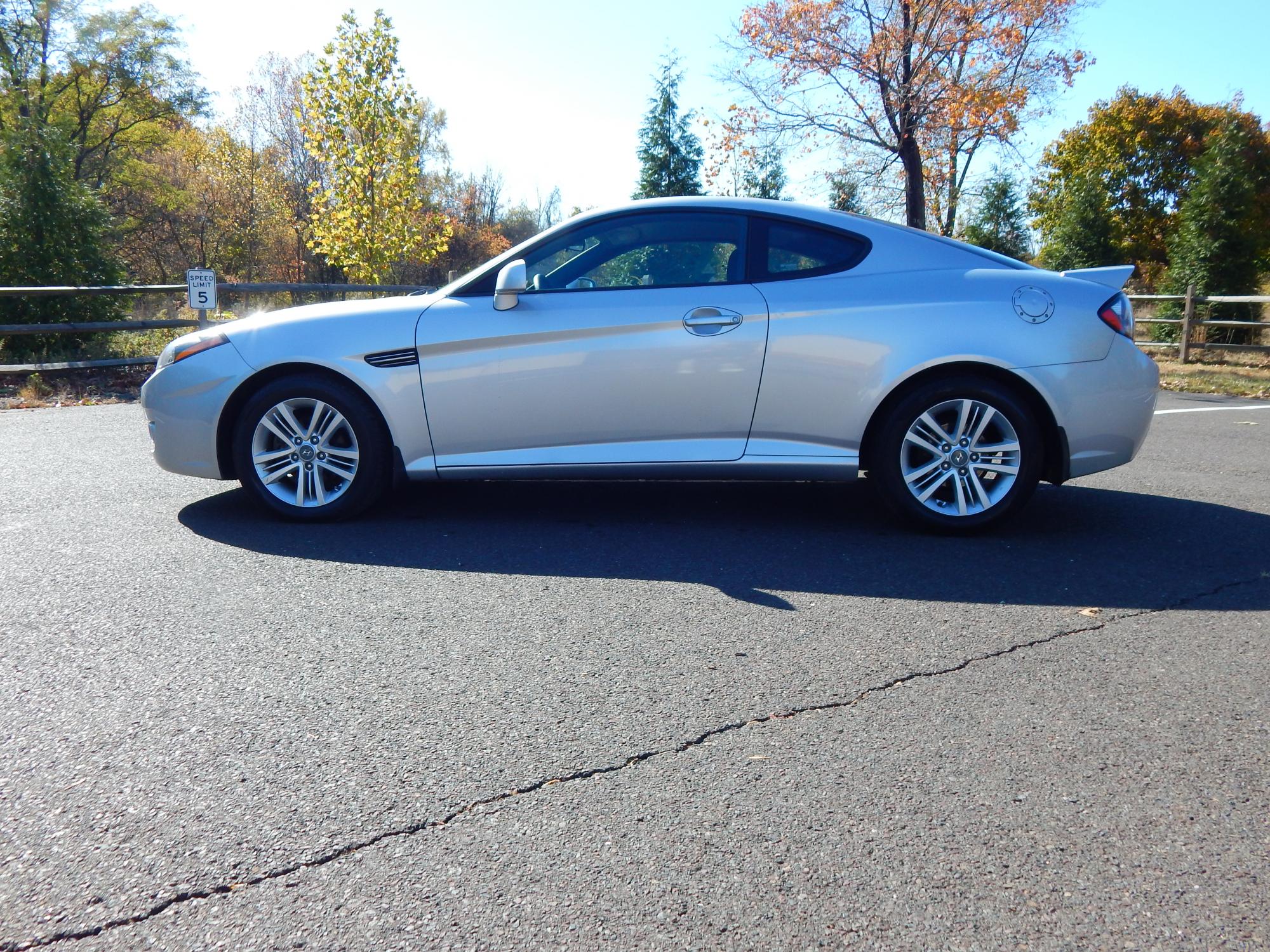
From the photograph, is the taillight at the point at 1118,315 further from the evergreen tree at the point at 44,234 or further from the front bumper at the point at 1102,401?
the evergreen tree at the point at 44,234

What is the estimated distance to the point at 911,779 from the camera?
2471 millimetres

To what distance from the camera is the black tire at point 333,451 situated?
198 inches

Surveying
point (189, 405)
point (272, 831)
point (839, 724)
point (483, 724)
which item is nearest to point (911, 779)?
point (839, 724)

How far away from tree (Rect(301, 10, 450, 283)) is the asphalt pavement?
19378 millimetres

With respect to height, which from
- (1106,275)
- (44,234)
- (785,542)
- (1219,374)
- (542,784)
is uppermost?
(44,234)

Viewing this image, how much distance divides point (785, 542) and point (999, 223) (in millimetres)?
43619

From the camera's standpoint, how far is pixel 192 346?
5.18 metres

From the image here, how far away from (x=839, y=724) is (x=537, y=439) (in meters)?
2.57

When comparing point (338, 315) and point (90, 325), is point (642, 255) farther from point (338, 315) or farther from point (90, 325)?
point (90, 325)

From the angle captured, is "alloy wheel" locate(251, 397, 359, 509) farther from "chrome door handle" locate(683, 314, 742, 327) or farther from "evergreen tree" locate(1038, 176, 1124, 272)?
"evergreen tree" locate(1038, 176, 1124, 272)

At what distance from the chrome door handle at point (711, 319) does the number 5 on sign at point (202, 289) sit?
8.25 meters

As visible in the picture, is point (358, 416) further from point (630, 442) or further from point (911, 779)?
point (911, 779)

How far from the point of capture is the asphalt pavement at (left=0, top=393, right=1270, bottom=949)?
1.96m

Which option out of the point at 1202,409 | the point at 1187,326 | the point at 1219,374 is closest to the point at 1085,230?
the point at 1187,326
